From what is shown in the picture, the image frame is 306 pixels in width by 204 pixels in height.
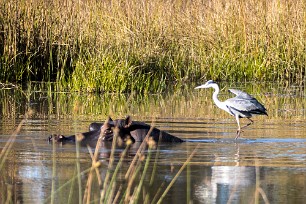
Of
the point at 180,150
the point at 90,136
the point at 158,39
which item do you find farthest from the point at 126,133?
the point at 158,39

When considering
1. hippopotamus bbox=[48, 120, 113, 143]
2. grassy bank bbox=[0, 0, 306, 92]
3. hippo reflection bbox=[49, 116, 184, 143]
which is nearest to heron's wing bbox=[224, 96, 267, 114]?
hippo reflection bbox=[49, 116, 184, 143]

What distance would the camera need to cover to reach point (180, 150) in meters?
7.85

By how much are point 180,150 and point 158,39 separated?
843 cm

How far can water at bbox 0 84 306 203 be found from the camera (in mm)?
5738

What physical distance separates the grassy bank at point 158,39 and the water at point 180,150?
1493 mm

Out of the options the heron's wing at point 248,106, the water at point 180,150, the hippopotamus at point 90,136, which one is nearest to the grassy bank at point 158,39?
the water at point 180,150

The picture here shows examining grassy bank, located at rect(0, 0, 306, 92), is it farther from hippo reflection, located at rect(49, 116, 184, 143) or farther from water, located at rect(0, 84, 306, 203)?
hippo reflection, located at rect(49, 116, 184, 143)

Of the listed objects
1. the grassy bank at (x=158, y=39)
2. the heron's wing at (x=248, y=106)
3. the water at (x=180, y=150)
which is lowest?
Answer: the water at (x=180, y=150)

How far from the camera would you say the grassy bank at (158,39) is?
48.8 ft

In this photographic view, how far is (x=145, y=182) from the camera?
6.18 metres

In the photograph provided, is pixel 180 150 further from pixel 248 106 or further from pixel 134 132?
pixel 248 106

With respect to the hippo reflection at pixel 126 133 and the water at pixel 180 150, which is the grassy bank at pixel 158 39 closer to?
the water at pixel 180 150

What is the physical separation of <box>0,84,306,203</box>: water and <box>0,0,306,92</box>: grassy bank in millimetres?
1493

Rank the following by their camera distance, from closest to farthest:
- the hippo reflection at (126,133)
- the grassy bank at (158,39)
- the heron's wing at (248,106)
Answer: the hippo reflection at (126,133)
the heron's wing at (248,106)
the grassy bank at (158,39)
